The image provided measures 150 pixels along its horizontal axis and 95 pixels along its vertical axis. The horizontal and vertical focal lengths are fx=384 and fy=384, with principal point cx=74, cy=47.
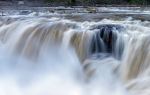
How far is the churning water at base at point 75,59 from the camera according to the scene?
360 inches

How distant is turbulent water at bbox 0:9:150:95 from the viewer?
9148 mm

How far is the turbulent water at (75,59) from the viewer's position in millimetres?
9148

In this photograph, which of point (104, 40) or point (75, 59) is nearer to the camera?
point (75, 59)

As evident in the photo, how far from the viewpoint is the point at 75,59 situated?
33.1ft

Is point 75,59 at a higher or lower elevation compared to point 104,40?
lower

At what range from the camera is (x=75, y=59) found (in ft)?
33.1

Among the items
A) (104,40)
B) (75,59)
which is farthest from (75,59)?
(104,40)

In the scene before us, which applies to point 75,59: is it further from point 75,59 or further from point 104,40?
point 104,40

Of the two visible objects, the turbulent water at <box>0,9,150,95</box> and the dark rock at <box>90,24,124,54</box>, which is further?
the dark rock at <box>90,24,124,54</box>

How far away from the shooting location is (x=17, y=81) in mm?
Result: 9758

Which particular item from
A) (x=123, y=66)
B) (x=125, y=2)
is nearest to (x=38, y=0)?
(x=125, y=2)

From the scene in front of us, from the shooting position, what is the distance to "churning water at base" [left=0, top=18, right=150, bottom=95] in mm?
9148

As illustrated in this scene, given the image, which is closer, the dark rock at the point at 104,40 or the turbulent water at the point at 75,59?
the turbulent water at the point at 75,59

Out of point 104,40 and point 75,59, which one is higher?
point 104,40
